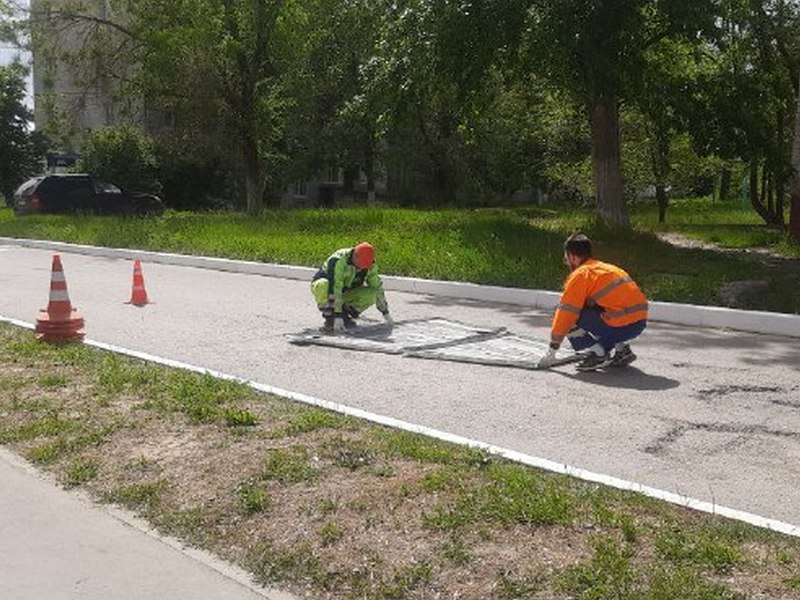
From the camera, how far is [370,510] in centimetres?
477

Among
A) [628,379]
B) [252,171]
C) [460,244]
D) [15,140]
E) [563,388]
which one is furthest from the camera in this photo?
[15,140]

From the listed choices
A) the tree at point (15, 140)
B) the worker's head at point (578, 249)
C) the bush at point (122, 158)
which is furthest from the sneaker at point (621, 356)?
the tree at point (15, 140)

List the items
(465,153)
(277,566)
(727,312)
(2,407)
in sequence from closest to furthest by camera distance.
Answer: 1. (277,566)
2. (2,407)
3. (727,312)
4. (465,153)

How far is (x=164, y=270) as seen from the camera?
17312mm

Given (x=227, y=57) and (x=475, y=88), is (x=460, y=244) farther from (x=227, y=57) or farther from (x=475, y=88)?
(x=227, y=57)

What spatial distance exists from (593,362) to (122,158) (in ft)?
107

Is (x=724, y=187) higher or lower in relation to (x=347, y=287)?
higher

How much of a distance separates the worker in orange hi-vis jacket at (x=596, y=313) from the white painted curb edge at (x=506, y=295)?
2.93 m

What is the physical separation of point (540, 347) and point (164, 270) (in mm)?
9668

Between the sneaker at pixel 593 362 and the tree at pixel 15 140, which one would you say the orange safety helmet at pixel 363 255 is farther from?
the tree at pixel 15 140

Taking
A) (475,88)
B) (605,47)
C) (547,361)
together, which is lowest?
(547,361)

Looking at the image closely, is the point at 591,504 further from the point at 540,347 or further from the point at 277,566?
the point at 540,347

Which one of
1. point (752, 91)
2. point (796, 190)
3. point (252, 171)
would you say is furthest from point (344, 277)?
point (252, 171)

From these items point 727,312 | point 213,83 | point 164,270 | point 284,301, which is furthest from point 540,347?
point 213,83
